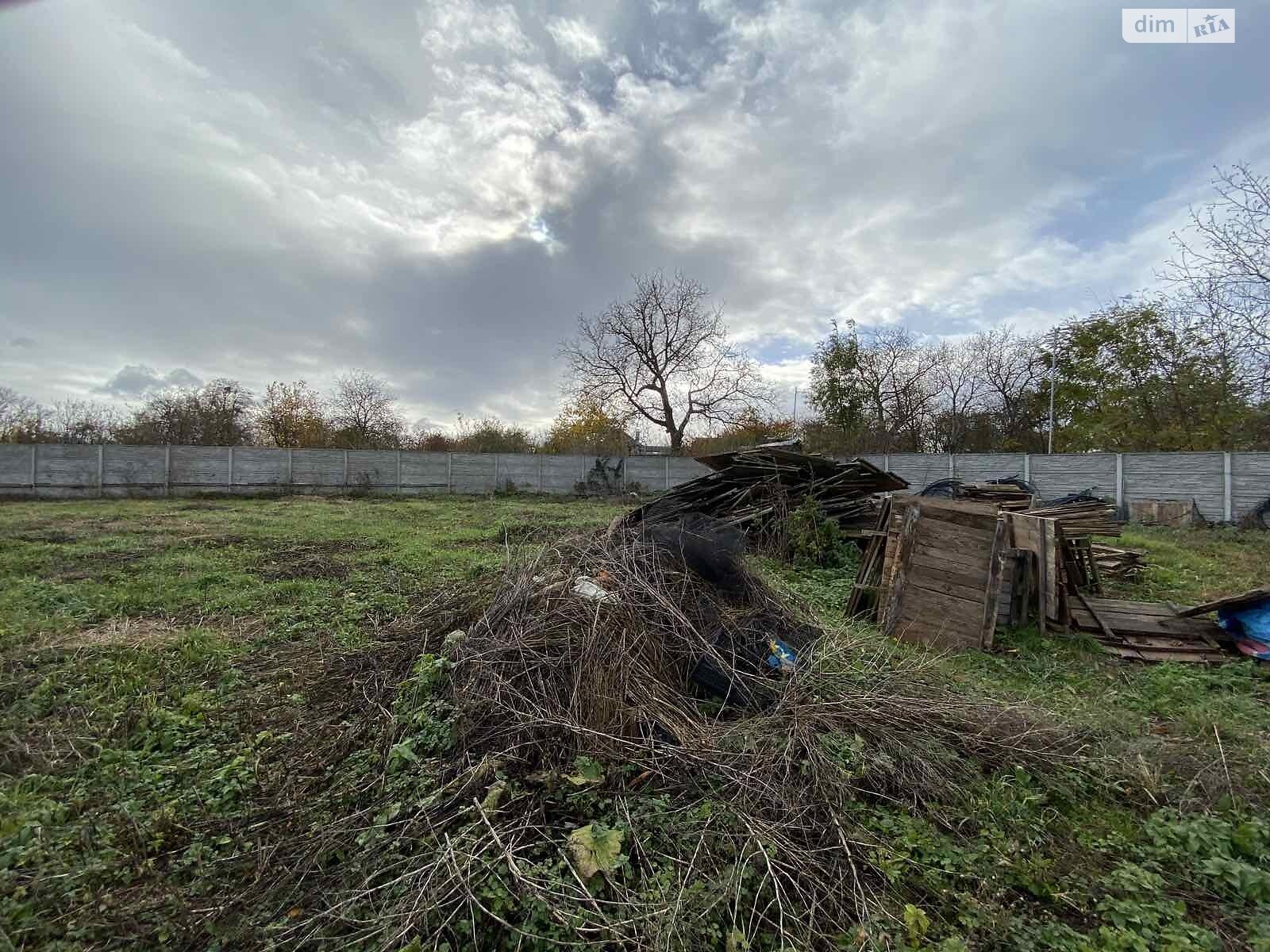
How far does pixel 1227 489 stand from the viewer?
1245cm

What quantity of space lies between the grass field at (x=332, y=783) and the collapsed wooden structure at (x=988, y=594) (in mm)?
338

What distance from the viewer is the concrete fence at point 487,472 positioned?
504 inches

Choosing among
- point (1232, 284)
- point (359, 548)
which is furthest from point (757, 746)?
point (1232, 284)

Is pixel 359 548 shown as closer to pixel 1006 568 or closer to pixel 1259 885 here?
pixel 1006 568

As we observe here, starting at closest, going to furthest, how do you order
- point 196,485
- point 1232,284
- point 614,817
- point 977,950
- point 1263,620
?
1. point 977,950
2. point 614,817
3. point 1263,620
4. point 1232,284
5. point 196,485

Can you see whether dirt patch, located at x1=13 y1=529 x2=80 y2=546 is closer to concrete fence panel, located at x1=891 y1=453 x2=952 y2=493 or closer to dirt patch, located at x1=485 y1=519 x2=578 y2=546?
dirt patch, located at x1=485 y1=519 x2=578 y2=546

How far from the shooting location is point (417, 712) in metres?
2.91

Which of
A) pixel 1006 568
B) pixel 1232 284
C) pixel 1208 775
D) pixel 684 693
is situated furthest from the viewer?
pixel 1232 284

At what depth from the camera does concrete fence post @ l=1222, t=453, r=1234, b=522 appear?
12359mm

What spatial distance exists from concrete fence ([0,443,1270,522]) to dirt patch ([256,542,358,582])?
12.4m

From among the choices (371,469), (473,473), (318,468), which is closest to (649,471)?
(473,473)

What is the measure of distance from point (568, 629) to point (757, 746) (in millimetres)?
1282

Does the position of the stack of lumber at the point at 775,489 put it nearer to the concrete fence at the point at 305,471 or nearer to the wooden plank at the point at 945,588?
the wooden plank at the point at 945,588

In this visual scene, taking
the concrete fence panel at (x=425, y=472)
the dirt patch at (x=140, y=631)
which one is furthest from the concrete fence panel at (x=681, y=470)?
the dirt patch at (x=140, y=631)
